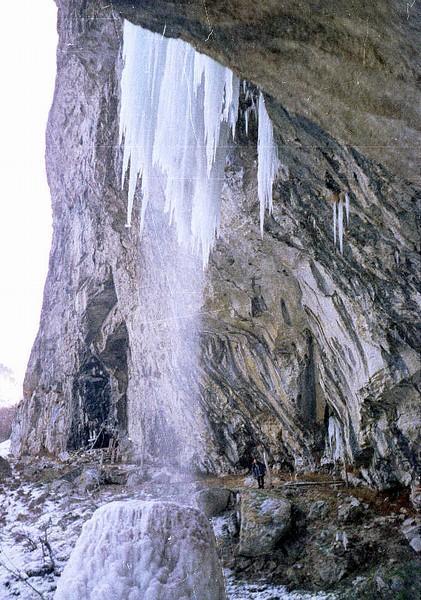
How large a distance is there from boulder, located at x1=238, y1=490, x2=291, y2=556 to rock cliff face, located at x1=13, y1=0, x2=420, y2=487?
1.91m

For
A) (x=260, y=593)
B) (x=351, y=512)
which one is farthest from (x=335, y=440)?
(x=260, y=593)

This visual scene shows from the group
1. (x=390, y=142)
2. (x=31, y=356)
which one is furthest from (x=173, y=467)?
(x=390, y=142)

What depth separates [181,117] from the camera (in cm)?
827

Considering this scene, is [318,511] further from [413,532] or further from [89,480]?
[89,480]

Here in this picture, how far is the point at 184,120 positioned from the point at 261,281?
4.00 meters

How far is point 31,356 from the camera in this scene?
26.4m

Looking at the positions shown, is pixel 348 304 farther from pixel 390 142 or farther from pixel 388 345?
pixel 390 142

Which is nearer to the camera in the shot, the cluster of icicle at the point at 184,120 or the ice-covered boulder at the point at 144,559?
the ice-covered boulder at the point at 144,559

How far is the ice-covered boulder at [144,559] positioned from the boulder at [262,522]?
10.8 feet

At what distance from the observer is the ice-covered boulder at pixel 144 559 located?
20.1ft

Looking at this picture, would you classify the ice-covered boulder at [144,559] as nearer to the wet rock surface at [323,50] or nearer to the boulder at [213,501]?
the wet rock surface at [323,50]

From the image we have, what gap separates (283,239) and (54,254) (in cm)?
1811

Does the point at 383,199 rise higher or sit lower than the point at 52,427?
higher

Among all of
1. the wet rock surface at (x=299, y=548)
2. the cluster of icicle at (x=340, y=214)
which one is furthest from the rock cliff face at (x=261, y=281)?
the wet rock surface at (x=299, y=548)
